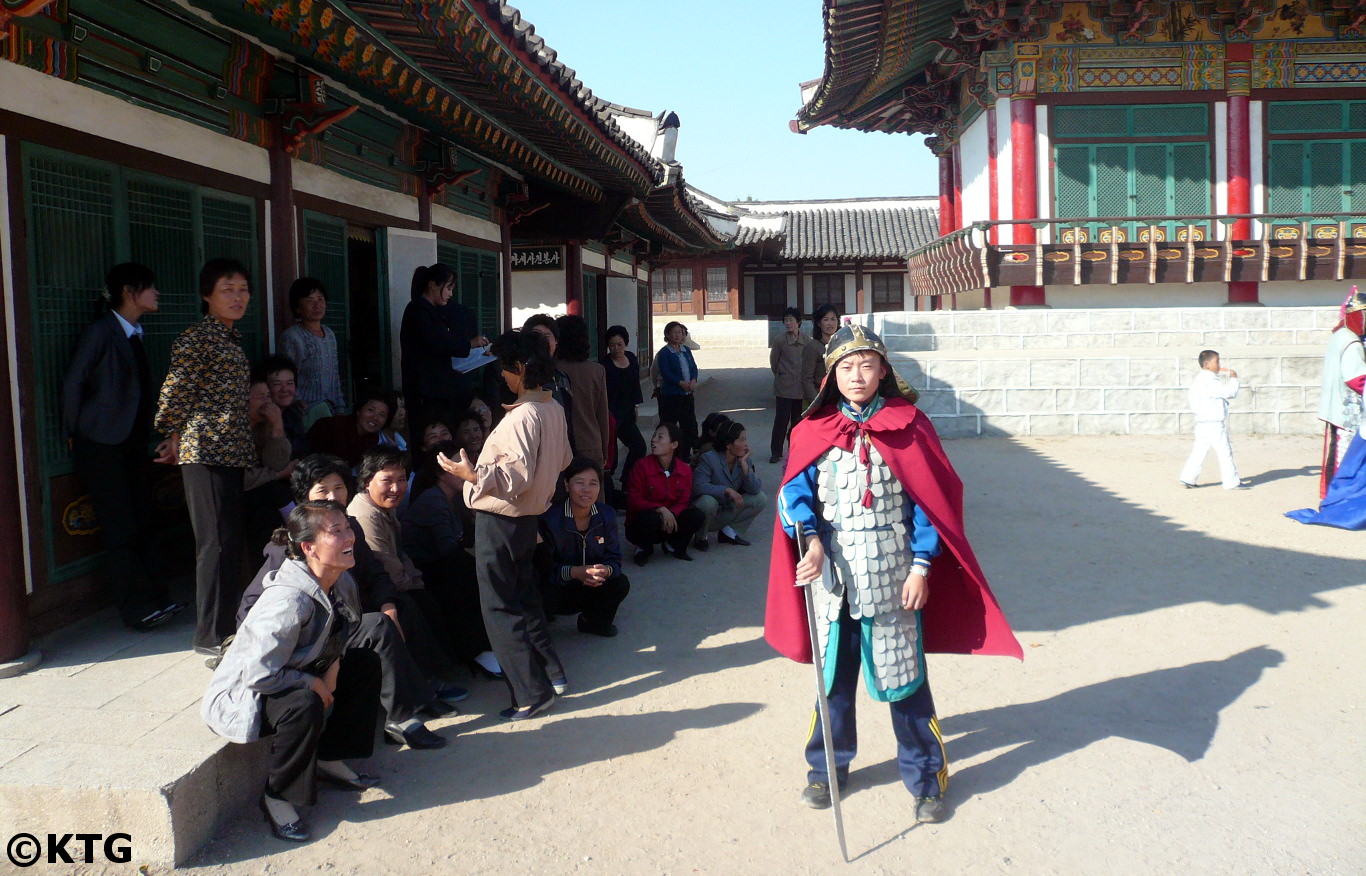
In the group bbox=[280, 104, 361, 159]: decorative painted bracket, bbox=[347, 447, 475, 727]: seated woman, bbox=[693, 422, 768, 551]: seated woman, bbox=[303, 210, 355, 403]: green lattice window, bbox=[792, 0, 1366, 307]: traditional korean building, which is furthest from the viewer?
bbox=[792, 0, 1366, 307]: traditional korean building

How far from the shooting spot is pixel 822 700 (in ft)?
10.3

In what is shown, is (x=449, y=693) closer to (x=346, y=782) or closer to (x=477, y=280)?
(x=346, y=782)

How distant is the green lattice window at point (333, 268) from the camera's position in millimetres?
6316

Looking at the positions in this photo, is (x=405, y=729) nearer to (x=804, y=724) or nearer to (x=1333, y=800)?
(x=804, y=724)

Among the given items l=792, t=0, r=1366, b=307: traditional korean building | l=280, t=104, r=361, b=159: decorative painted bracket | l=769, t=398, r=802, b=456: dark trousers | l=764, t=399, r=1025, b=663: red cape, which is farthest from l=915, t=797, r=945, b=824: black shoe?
l=792, t=0, r=1366, b=307: traditional korean building

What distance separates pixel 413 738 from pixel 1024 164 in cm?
1315

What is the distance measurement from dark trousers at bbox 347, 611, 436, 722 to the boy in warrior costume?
4.46ft

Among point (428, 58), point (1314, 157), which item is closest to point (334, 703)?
point (428, 58)

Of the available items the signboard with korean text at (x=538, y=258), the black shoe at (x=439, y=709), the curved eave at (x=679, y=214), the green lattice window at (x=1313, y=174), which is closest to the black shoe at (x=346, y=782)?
the black shoe at (x=439, y=709)

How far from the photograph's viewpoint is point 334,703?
3.31 m

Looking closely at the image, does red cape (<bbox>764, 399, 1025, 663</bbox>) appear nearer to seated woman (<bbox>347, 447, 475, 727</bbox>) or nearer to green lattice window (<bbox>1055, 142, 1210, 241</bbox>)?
seated woman (<bbox>347, 447, 475, 727</bbox>)

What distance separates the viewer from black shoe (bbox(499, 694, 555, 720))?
404cm

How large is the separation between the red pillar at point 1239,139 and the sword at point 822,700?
45.2 feet

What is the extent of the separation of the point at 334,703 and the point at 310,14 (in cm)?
287
